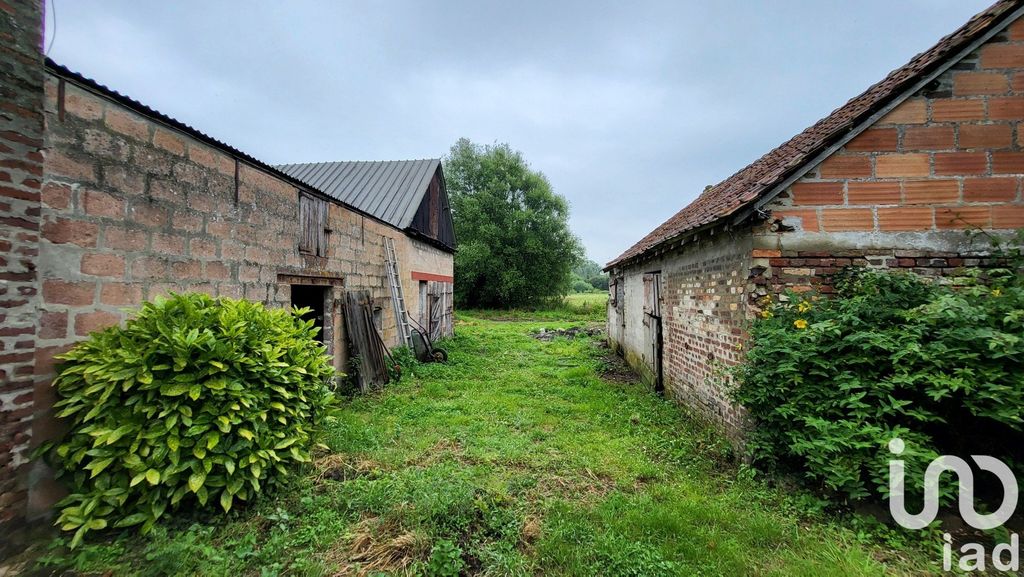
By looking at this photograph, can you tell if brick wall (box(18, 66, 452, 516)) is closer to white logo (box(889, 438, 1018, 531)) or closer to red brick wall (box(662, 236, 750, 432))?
red brick wall (box(662, 236, 750, 432))

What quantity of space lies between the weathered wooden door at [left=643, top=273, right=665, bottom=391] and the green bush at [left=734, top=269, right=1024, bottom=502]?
140 inches

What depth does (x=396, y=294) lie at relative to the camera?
9.55m

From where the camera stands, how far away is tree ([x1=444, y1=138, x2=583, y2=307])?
2981 centimetres

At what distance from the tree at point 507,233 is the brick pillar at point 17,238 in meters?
26.1

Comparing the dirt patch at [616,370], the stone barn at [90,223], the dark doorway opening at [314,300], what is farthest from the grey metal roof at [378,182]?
the dirt patch at [616,370]

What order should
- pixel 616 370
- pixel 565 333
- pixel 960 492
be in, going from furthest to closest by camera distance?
pixel 565 333, pixel 616 370, pixel 960 492

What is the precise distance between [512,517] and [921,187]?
5307 mm

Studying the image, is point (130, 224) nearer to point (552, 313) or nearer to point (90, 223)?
point (90, 223)

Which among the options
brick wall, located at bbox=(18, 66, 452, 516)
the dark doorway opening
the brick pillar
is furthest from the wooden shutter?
the brick pillar

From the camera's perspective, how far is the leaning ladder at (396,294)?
9539 millimetres

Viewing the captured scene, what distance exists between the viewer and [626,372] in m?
9.76

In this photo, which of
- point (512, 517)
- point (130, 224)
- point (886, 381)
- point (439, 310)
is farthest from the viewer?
point (439, 310)

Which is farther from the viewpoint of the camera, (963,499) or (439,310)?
A: (439,310)

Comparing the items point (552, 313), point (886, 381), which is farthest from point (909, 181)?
point (552, 313)
